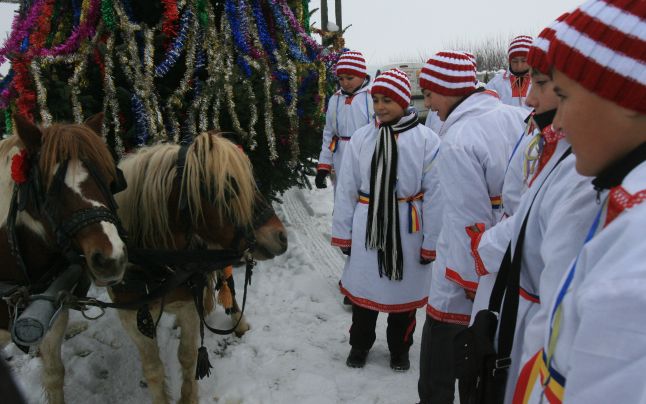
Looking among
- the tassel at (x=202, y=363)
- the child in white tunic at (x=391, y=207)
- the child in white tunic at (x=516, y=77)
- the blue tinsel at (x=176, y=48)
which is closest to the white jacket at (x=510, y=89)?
the child in white tunic at (x=516, y=77)

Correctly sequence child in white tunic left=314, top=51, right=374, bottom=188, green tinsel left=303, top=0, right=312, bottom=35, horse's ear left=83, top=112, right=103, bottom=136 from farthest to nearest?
child in white tunic left=314, top=51, right=374, bottom=188 < green tinsel left=303, top=0, right=312, bottom=35 < horse's ear left=83, top=112, right=103, bottom=136

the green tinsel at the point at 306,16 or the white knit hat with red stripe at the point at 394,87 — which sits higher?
the green tinsel at the point at 306,16

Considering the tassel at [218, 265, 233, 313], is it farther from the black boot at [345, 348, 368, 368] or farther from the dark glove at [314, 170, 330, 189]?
the dark glove at [314, 170, 330, 189]

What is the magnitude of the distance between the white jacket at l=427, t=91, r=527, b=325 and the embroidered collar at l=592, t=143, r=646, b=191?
5.00 ft

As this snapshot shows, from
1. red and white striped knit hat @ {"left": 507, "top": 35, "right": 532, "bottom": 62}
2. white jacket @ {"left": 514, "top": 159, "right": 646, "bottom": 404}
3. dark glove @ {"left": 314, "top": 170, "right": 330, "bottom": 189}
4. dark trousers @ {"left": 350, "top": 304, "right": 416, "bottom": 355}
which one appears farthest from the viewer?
red and white striped knit hat @ {"left": 507, "top": 35, "right": 532, "bottom": 62}

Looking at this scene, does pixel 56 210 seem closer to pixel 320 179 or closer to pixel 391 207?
pixel 391 207

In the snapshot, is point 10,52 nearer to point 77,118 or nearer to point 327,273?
point 77,118

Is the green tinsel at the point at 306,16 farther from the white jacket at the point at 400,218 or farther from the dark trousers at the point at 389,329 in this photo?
the dark trousers at the point at 389,329

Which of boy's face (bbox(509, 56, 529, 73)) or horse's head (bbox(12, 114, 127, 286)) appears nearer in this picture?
horse's head (bbox(12, 114, 127, 286))

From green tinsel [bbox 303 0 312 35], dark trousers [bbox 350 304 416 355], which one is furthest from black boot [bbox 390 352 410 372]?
green tinsel [bbox 303 0 312 35]

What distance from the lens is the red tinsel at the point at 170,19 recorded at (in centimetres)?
371

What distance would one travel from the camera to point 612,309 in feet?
2.39

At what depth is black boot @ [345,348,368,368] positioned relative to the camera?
3496 mm

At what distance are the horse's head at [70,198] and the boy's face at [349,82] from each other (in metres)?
3.67
